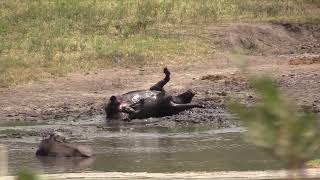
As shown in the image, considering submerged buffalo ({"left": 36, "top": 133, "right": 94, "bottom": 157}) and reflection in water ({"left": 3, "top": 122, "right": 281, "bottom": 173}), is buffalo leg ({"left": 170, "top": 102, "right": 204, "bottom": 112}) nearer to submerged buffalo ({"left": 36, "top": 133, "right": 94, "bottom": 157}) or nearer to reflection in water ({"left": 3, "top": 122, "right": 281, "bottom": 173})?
reflection in water ({"left": 3, "top": 122, "right": 281, "bottom": 173})

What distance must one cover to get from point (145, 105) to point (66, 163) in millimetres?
4774

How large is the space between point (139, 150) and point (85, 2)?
16.6 metres

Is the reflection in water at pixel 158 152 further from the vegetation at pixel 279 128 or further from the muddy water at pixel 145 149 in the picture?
the vegetation at pixel 279 128

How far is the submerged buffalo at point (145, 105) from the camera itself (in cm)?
1417

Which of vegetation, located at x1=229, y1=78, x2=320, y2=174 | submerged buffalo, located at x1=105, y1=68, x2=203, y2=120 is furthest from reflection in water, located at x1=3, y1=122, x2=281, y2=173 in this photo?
vegetation, located at x1=229, y1=78, x2=320, y2=174

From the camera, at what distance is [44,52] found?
19875mm

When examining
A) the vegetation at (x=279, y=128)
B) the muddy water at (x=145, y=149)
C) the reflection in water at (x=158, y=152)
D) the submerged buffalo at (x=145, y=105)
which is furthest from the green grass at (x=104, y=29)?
the vegetation at (x=279, y=128)

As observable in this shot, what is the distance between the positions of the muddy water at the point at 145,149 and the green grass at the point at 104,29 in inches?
187

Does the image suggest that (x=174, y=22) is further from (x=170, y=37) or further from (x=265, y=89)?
(x=265, y=89)

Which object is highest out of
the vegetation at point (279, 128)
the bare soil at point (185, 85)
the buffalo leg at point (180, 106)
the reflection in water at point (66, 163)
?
the vegetation at point (279, 128)

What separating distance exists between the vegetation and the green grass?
15781 mm

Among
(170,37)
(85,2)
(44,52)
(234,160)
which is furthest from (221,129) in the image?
(85,2)

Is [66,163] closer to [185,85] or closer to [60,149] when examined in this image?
[60,149]

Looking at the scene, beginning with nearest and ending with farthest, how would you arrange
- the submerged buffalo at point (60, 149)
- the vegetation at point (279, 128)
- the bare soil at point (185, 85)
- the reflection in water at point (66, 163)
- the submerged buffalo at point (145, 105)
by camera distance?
the vegetation at point (279, 128)
the reflection in water at point (66, 163)
the submerged buffalo at point (60, 149)
the submerged buffalo at point (145, 105)
the bare soil at point (185, 85)
